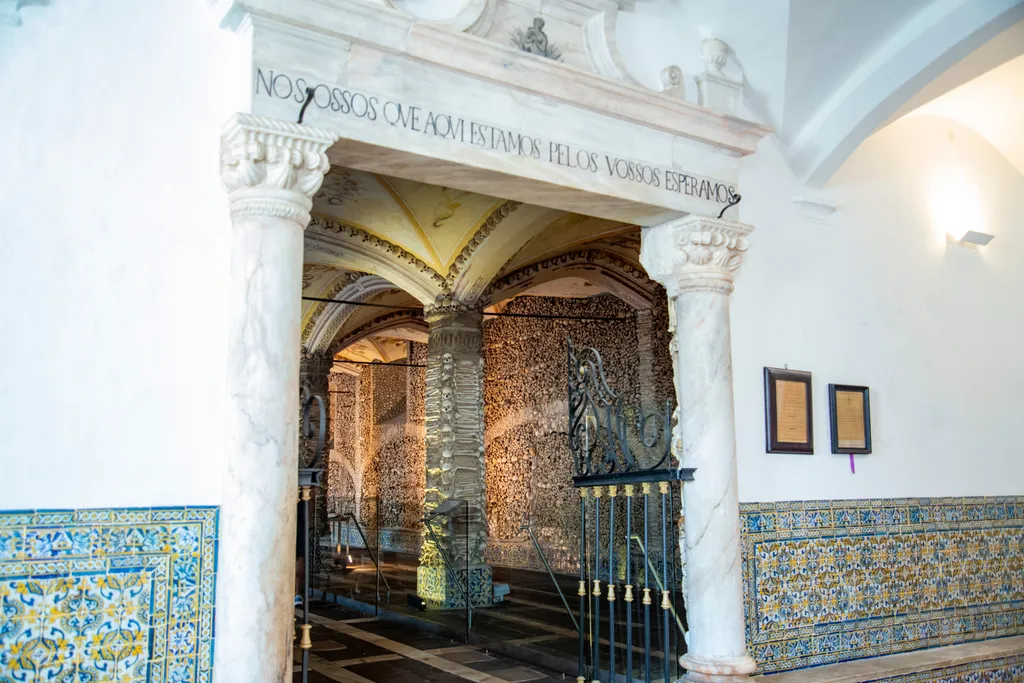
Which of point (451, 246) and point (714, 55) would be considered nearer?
point (714, 55)

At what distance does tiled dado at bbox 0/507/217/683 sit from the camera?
2830mm

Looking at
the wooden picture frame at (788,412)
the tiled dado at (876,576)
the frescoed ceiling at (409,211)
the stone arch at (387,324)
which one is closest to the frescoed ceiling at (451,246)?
the frescoed ceiling at (409,211)

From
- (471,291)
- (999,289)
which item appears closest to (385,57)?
(999,289)

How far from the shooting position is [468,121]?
379 cm

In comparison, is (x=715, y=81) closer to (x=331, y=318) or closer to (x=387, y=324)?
(x=331, y=318)

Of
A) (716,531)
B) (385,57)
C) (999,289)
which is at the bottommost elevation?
(716,531)

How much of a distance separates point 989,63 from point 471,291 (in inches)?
190

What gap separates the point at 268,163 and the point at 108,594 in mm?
1581

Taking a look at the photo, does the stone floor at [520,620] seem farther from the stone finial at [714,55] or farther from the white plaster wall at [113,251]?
the stone finial at [714,55]

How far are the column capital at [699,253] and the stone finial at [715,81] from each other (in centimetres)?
61

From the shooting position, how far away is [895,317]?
17.6 ft

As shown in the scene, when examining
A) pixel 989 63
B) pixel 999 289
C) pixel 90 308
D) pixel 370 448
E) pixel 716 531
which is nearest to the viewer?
pixel 90 308

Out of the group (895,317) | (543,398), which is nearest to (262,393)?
(895,317)

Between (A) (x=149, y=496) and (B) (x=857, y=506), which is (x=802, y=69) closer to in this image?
(B) (x=857, y=506)
